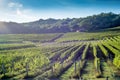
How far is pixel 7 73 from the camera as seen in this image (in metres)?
27.6

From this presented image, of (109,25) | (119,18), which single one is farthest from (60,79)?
(119,18)

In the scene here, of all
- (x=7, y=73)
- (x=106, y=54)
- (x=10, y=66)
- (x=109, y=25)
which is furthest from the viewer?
(x=109, y=25)

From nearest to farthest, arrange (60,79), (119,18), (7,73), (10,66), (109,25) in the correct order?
(60,79) → (7,73) → (10,66) → (109,25) → (119,18)

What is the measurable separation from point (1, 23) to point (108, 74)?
394 ft

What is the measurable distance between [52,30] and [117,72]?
121 m

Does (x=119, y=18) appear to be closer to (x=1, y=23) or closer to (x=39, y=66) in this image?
(x=1, y=23)

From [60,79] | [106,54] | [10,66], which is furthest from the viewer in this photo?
[106,54]

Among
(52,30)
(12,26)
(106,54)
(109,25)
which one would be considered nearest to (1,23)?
(12,26)

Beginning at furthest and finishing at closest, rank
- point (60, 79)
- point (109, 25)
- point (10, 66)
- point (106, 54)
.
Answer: point (109, 25) → point (106, 54) → point (10, 66) → point (60, 79)

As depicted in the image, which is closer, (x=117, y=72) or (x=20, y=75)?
(x=20, y=75)

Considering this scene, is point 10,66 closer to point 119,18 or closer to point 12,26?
point 12,26

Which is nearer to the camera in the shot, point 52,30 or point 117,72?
point 117,72

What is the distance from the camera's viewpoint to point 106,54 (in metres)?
41.5

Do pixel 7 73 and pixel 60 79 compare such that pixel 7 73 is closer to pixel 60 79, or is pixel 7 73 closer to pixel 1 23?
pixel 60 79
